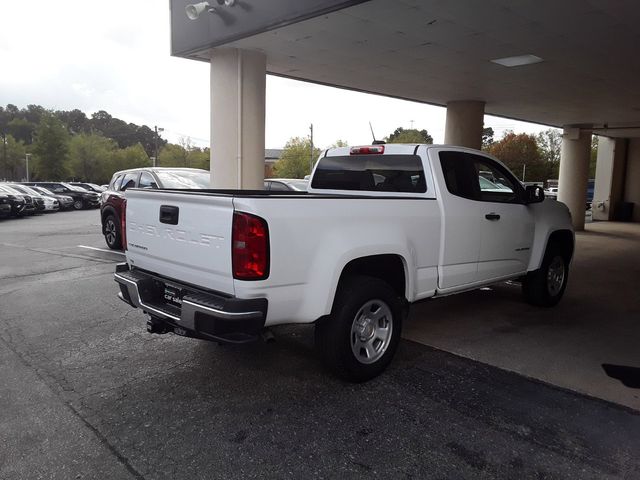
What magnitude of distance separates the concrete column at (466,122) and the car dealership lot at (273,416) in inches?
393

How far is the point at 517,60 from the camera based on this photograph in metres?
9.31

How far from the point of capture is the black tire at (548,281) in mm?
6344

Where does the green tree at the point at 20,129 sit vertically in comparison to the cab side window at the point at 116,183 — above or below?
above

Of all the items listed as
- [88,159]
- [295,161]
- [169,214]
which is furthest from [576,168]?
[88,159]

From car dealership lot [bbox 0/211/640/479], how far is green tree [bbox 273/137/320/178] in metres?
57.4

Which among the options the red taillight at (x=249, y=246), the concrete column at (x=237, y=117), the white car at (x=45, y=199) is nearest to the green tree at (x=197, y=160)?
the white car at (x=45, y=199)

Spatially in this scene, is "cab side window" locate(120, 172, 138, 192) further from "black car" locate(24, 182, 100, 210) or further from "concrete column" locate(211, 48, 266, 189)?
"black car" locate(24, 182, 100, 210)

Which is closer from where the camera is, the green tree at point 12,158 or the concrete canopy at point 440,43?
the concrete canopy at point 440,43

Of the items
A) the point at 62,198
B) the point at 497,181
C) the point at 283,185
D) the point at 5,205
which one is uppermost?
the point at 497,181

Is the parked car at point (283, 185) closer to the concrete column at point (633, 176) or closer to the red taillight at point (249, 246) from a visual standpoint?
A: the red taillight at point (249, 246)

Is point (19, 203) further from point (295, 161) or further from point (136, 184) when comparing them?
point (295, 161)

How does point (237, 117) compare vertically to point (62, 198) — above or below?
above

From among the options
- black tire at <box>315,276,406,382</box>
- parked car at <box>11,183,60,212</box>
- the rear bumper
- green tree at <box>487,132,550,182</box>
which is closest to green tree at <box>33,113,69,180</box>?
parked car at <box>11,183,60,212</box>

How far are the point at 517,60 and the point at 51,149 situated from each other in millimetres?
58476
